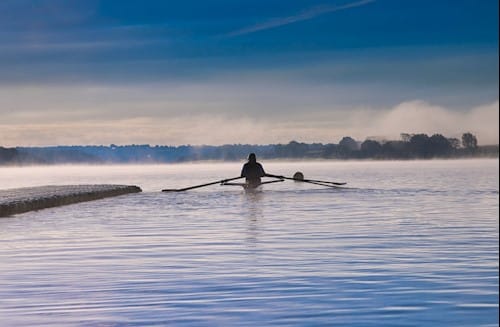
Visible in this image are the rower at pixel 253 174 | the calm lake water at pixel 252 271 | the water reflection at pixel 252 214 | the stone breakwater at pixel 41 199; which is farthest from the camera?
the rower at pixel 253 174

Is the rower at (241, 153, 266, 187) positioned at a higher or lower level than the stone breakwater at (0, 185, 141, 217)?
higher

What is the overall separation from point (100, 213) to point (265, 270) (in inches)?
904

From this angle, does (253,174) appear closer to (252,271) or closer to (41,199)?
(41,199)

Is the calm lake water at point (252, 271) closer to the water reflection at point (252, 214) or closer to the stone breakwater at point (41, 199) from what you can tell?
the water reflection at point (252, 214)

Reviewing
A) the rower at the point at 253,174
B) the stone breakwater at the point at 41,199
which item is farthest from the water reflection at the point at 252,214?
the stone breakwater at the point at 41,199

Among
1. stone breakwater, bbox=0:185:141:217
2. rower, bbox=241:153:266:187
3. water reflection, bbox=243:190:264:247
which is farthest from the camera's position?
rower, bbox=241:153:266:187

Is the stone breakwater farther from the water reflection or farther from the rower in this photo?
the water reflection

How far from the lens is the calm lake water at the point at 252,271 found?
1203 centimetres

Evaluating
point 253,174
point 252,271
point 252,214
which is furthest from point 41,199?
point 252,271

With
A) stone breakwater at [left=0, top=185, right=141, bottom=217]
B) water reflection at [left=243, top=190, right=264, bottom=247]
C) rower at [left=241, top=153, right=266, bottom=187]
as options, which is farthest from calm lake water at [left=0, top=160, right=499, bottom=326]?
rower at [left=241, top=153, right=266, bottom=187]

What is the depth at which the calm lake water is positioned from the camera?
12.0 metres

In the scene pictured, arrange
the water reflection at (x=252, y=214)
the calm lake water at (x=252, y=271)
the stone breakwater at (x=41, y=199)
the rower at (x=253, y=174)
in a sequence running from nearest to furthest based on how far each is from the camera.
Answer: the calm lake water at (x=252, y=271) < the water reflection at (x=252, y=214) < the stone breakwater at (x=41, y=199) < the rower at (x=253, y=174)

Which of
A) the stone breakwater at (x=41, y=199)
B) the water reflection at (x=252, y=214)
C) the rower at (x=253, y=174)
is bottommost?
the water reflection at (x=252, y=214)

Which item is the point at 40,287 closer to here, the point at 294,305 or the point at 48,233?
the point at 294,305
